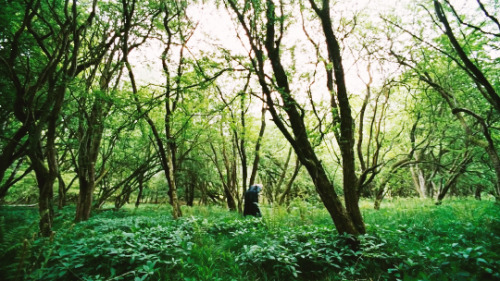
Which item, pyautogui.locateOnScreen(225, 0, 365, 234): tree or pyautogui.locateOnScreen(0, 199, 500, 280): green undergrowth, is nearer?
pyautogui.locateOnScreen(0, 199, 500, 280): green undergrowth

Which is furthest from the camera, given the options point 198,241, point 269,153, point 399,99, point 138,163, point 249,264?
point 269,153

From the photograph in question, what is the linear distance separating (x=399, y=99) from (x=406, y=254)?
8.68m

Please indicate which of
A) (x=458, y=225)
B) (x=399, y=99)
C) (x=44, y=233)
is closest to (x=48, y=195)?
(x=44, y=233)

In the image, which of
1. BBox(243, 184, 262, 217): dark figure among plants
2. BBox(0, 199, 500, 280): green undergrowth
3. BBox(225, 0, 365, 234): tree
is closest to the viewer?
BBox(0, 199, 500, 280): green undergrowth

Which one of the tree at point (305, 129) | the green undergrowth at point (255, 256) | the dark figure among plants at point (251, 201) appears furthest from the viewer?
the dark figure among plants at point (251, 201)

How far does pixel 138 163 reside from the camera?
45.6 feet

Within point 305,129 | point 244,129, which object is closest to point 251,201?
point 244,129

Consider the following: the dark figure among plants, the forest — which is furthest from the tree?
the dark figure among plants

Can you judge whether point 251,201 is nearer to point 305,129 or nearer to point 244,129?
point 244,129

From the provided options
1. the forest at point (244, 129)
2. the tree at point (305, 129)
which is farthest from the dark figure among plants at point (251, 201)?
the tree at point (305, 129)

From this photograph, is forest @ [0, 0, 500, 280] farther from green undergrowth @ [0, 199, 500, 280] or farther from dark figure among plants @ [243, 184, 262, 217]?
dark figure among plants @ [243, 184, 262, 217]

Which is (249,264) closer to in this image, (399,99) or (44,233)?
(44,233)

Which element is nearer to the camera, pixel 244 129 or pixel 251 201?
pixel 244 129

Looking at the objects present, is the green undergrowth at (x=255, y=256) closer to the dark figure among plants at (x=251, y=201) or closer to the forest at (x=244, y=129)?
the forest at (x=244, y=129)
